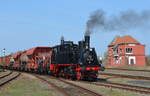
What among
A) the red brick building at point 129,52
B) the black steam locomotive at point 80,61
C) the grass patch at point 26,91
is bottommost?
the grass patch at point 26,91

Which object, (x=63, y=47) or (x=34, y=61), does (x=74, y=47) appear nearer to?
(x=63, y=47)

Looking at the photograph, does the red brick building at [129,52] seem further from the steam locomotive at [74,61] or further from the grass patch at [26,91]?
the grass patch at [26,91]

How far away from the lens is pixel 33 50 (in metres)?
42.2

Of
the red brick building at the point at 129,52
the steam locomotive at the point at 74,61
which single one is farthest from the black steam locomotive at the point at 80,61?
the red brick building at the point at 129,52

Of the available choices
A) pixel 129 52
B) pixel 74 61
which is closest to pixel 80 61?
pixel 74 61

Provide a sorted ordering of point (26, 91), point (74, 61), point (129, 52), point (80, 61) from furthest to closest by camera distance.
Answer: point (129, 52) → point (74, 61) → point (80, 61) → point (26, 91)

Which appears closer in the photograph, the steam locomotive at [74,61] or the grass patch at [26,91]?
the grass patch at [26,91]

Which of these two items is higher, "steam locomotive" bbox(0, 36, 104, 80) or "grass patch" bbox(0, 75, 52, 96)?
"steam locomotive" bbox(0, 36, 104, 80)

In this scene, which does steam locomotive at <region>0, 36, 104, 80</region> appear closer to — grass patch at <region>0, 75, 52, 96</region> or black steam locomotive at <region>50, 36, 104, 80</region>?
black steam locomotive at <region>50, 36, 104, 80</region>

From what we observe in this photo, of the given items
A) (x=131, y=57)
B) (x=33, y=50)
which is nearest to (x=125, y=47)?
(x=131, y=57)

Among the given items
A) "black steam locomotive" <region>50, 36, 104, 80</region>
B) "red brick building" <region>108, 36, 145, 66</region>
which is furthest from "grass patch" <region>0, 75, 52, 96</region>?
"red brick building" <region>108, 36, 145, 66</region>

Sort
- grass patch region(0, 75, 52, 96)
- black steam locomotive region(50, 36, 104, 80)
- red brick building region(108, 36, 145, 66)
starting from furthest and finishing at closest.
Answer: red brick building region(108, 36, 145, 66) < black steam locomotive region(50, 36, 104, 80) < grass patch region(0, 75, 52, 96)

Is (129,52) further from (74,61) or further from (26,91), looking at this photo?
(26,91)

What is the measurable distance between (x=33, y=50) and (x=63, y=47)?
43.5 feet
